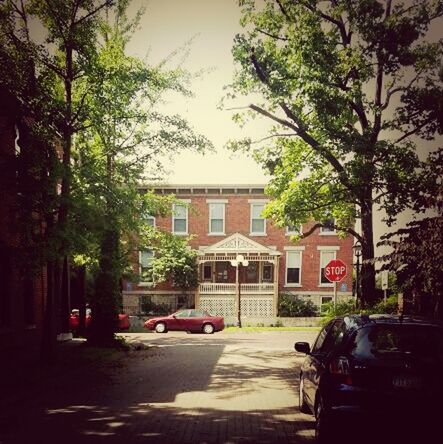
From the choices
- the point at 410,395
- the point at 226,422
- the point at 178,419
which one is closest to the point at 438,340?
the point at 410,395

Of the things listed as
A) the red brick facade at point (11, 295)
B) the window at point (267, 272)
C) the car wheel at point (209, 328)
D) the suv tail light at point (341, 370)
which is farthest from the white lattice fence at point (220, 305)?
the suv tail light at point (341, 370)

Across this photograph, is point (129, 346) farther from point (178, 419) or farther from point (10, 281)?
point (178, 419)

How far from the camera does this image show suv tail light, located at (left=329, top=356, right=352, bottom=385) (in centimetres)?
534

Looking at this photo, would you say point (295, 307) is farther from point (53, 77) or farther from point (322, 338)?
Answer: point (322, 338)

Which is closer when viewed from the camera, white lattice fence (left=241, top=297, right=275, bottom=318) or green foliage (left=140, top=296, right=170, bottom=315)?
white lattice fence (left=241, top=297, right=275, bottom=318)

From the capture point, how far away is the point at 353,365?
5.34m

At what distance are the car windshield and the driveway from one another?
1.84 metres

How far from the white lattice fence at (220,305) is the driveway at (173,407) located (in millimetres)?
20400

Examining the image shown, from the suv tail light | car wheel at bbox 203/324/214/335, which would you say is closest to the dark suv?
the suv tail light

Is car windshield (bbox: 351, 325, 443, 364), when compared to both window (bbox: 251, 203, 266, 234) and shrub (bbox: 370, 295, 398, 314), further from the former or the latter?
window (bbox: 251, 203, 266, 234)

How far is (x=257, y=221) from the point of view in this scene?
124ft

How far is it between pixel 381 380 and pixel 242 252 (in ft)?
101

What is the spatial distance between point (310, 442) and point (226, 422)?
157 cm

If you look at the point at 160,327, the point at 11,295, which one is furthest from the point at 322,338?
the point at 160,327
